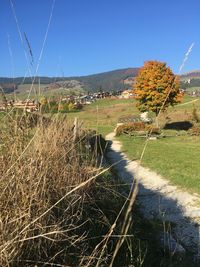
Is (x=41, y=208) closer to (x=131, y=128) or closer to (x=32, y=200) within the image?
(x=32, y=200)

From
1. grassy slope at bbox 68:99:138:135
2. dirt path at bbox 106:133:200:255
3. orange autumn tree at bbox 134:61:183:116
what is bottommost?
grassy slope at bbox 68:99:138:135

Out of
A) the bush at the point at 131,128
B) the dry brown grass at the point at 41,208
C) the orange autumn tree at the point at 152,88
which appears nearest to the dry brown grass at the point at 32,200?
the dry brown grass at the point at 41,208

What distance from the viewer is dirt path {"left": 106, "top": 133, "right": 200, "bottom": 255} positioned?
22.8 ft

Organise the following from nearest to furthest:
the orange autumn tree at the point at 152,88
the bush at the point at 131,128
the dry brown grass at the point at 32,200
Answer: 1. the dry brown grass at the point at 32,200
2. the bush at the point at 131,128
3. the orange autumn tree at the point at 152,88

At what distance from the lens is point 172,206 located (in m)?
9.16

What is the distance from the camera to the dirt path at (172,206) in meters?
6.96

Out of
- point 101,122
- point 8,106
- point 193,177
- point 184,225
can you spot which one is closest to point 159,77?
point 101,122

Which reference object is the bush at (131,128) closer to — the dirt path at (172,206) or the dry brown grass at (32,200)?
the dirt path at (172,206)

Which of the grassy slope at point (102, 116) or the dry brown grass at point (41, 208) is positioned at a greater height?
the dry brown grass at point (41, 208)

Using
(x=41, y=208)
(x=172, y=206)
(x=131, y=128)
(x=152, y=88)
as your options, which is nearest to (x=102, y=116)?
(x=152, y=88)

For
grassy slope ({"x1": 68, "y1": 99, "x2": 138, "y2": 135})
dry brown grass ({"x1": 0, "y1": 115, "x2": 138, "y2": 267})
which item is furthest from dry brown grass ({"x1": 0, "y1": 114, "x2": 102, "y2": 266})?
grassy slope ({"x1": 68, "y1": 99, "x2": 138, "y2": 135})

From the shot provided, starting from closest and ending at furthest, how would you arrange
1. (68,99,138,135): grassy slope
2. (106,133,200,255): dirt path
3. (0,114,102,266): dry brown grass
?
(0,114,102,266): dry brown grass
(106,133,200,255): dirt path
(68,99,138,135): grassy slope

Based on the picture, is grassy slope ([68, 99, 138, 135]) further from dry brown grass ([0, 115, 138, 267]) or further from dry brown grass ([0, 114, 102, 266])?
dry brown grass ([0, 114, 102, 266])

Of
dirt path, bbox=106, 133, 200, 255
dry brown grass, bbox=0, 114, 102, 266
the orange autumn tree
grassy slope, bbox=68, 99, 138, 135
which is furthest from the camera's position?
the orange autumn tree
